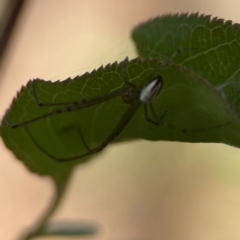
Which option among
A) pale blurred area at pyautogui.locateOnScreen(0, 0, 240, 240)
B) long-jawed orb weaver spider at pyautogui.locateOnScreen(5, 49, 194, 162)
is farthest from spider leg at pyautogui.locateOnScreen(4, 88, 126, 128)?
pale blurred area at pyautogui.locateOnScreen(0, 0, 240, 240)

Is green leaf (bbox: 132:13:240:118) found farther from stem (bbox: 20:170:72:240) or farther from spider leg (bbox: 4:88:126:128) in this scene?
stem (bbox: 20:170:72:240)

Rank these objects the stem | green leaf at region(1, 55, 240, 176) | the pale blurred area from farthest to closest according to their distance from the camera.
A: the pale blurred area → the stem → green leaf at region(1, 55, 240, 176)

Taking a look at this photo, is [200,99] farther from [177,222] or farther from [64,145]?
[177,222]

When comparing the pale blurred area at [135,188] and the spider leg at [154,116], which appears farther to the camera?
the pale blurred area at [135,188]

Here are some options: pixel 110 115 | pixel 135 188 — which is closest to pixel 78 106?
pixel 110 115

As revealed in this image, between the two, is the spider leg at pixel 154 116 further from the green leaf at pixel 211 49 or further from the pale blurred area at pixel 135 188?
the pale blurred area at pixel 135 188

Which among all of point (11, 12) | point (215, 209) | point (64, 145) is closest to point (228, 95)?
point (64, 145)

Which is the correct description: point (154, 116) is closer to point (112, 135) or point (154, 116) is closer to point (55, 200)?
point (112, 135)

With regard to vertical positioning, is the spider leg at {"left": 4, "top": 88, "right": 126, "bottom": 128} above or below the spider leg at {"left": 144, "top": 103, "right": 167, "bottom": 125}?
above

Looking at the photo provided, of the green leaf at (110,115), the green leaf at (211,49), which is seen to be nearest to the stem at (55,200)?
the green leaf at (110,115)
